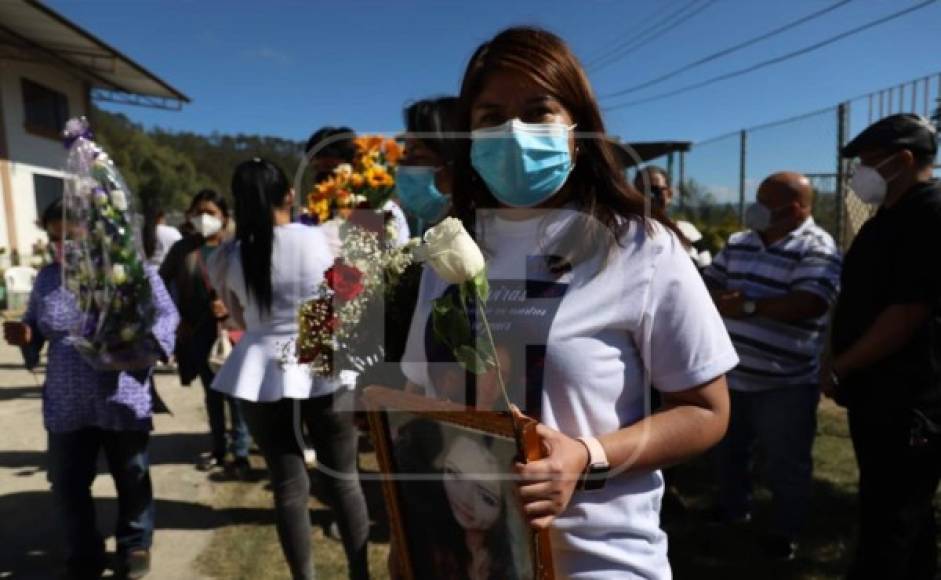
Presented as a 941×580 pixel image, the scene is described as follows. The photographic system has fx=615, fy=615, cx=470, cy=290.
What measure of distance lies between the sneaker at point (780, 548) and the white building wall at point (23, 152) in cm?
1839

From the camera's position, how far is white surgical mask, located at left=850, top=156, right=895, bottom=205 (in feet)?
8.04

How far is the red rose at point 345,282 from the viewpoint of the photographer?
147 centimetres

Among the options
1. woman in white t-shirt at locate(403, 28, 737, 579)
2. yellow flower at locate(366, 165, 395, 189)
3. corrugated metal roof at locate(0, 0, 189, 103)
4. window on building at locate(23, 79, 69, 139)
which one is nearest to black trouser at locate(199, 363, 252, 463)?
yellow flower at locate(366, 165, 395, 189)

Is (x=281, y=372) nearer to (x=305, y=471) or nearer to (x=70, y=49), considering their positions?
(x=305, y=471)

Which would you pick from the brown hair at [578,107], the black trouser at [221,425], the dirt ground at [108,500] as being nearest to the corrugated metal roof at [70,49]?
the dirt ground at [108,500]

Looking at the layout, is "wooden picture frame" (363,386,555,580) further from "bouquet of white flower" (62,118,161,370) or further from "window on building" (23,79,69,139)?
"window on building" (23,79,69,139)

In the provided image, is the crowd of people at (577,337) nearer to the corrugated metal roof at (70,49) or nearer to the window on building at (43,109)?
the corrugated metal roof at (70,49)

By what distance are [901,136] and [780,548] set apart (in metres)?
2.09

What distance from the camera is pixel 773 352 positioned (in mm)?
3137

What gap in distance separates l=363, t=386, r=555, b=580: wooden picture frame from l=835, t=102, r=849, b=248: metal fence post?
6013 millimetres

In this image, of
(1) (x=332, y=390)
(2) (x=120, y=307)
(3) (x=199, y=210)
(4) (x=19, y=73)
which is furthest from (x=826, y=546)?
(4) (x=19, y=73)

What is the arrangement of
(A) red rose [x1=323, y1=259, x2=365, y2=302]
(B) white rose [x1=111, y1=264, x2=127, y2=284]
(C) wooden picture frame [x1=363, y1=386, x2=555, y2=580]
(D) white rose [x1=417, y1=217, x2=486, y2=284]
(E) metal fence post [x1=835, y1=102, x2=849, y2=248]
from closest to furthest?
1. (D) white rose [x1=417, y1=217, x2=486, y2=284]
2. (C) wooden picture frame [x1=363, y1=386, x2=555, y2=580]
3. (A) red rose [x1=323, y1=259, x2=365, y2=302]
4. (B) white rose [x1=111, y1=264, x2=127, y2=284]
5. (E) metal fence post [x1=835, y1=102, x2=849, y2=248]

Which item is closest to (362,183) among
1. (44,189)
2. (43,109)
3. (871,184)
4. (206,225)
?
(871,184)

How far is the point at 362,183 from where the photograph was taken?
236 cm
